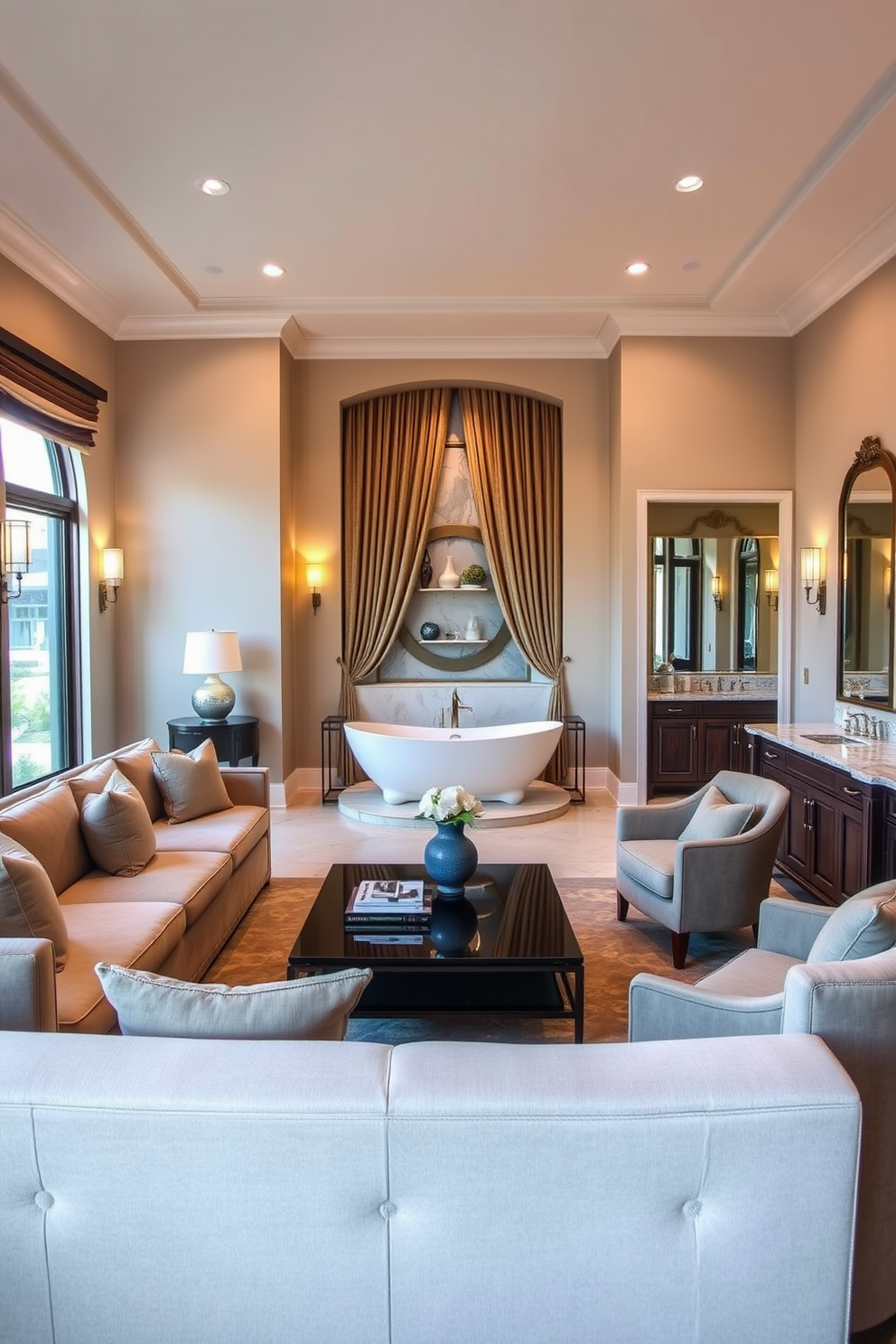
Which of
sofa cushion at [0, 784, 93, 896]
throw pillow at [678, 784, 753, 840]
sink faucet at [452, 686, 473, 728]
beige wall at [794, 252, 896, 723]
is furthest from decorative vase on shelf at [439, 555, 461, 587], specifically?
sofa cushion at [0, 784, 93, 896]

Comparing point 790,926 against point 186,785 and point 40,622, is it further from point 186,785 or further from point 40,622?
point 40,622

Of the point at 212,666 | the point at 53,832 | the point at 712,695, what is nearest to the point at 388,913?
the point at 53,832

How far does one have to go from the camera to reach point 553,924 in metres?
2.84

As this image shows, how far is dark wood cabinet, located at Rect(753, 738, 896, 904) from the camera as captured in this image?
11.1 feet

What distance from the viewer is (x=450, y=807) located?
300 centimetres

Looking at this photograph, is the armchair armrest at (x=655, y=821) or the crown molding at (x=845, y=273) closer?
the armchair armrest at (x=655, y=821)

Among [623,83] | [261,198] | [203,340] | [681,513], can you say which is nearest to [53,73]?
[261,198]

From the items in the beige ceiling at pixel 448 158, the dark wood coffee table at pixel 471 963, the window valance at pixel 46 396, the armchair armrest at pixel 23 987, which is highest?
the beige ceiling at pixel 448 158

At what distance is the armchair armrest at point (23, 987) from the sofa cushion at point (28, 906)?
0.35m

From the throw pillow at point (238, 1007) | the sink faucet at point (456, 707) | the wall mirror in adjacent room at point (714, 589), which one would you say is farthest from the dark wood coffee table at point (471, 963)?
the wall mirror in adjacent room at point (714, 589)

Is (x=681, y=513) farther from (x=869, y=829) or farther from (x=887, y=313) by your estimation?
(x=869, y=829)

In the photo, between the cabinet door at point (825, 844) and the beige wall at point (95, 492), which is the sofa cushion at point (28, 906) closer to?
the cabinet door at point (825, 844)

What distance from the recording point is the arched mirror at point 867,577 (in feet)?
15.1

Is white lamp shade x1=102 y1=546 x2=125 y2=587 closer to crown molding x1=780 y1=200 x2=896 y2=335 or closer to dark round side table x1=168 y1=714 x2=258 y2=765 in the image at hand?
dark round side table x1=168 y1=714 x2=258 y2=765
